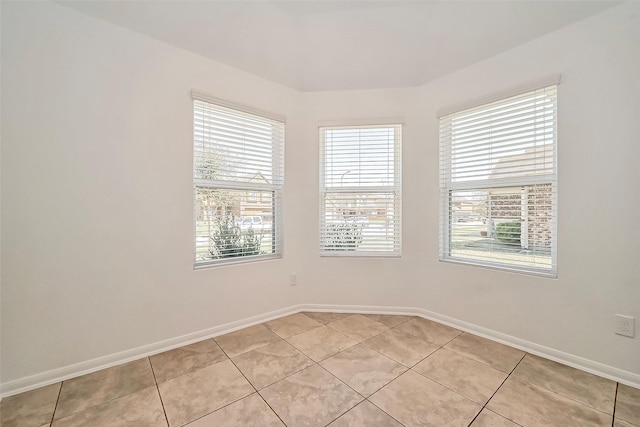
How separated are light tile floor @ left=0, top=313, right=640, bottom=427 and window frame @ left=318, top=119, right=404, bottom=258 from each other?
0.89 metres

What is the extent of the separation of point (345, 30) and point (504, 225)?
7.00 ft

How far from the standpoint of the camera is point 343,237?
2822 mm

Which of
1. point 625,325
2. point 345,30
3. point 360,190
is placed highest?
point 345,30

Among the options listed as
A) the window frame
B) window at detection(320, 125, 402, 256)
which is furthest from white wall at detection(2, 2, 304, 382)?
window at detection(320, 125, 402, 256)

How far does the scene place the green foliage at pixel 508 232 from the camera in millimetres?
2143

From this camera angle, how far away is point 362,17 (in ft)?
6.63

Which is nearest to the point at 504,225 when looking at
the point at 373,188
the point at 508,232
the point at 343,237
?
the point at 508,232

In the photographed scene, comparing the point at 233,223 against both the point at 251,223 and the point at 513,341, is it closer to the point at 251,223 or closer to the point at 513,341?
the point at 251,223

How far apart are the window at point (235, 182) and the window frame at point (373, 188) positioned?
0.46m

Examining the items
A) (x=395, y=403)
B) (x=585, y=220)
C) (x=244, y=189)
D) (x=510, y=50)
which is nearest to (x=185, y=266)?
(x=244, y=189)

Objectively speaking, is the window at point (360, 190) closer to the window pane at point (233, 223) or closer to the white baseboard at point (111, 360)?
the window pane at point (233, 223)

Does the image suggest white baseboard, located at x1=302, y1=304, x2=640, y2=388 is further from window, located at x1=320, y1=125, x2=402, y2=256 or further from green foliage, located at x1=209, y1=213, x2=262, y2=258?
green foliage, located at x1=209, y1=213, x2=262, y2=258

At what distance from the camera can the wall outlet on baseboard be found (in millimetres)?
1652

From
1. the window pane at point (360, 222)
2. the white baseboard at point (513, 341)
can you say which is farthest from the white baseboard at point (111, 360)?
the window pane at point (360, 222)
